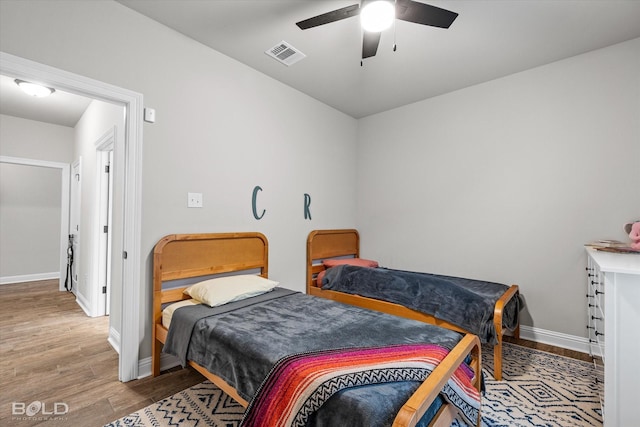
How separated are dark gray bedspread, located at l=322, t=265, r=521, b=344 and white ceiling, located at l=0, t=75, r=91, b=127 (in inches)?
156

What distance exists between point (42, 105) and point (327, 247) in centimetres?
431

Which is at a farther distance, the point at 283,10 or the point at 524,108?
the point at 524,108

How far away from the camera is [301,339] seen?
156 centimetres

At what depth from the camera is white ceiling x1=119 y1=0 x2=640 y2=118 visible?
6.90 ft

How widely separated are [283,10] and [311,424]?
2547 millimetres

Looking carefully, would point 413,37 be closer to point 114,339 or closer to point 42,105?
point 114,339

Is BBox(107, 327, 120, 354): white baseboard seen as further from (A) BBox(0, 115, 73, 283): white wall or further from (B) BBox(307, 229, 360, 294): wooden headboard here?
A: (A) BBox(0, 115, 73, 283): white wall

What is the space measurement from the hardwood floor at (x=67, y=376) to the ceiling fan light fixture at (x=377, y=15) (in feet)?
9.15

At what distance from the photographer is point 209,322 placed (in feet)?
6.00

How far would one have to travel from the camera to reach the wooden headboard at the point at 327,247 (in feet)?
11.7

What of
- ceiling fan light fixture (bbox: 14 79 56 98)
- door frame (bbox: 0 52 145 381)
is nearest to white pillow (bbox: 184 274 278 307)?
door frame (bbox: 0 52 145 381)

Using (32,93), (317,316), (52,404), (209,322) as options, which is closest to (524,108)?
(317,316)

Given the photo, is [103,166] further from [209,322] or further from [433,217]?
[433,217]

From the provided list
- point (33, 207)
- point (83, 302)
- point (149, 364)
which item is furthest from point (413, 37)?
point (33, 207)
